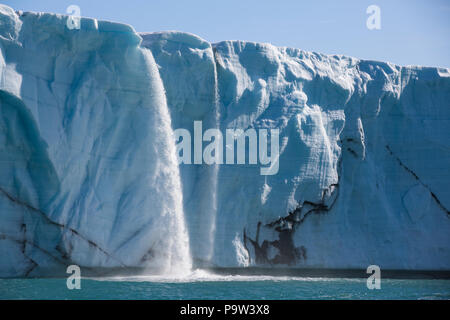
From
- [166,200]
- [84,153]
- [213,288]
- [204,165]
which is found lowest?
[213,288]

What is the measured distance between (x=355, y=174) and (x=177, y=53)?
4.98 m

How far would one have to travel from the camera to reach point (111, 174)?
12.1 meters

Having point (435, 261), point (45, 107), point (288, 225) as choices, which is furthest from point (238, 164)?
point (435, 261)

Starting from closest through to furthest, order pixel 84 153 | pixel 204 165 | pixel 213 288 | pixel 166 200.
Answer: pixel 213 288
pixel 84 153
pixel 166 200
pixel 204 165

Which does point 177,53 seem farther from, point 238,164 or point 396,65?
point 396,65

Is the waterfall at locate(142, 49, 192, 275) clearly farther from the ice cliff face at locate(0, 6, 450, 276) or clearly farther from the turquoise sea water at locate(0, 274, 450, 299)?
the turquoise sea water at locate(0, 274, 450, 299)

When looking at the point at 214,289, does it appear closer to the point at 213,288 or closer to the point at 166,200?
the point at 213,288

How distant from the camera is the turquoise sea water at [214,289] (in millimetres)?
9047

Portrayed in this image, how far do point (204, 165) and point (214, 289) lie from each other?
3.75 metres

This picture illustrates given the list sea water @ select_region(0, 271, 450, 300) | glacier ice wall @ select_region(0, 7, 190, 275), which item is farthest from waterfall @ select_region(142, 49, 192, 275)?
sea water @ select_region(0, 271, 450, 300)

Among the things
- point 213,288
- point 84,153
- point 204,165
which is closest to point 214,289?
point 213,288

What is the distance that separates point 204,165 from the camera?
1318 centimetres

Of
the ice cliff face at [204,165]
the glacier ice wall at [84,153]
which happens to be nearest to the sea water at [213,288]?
the glacier ice wall at [84,153]

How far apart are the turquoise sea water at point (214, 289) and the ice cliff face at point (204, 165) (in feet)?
3.12
